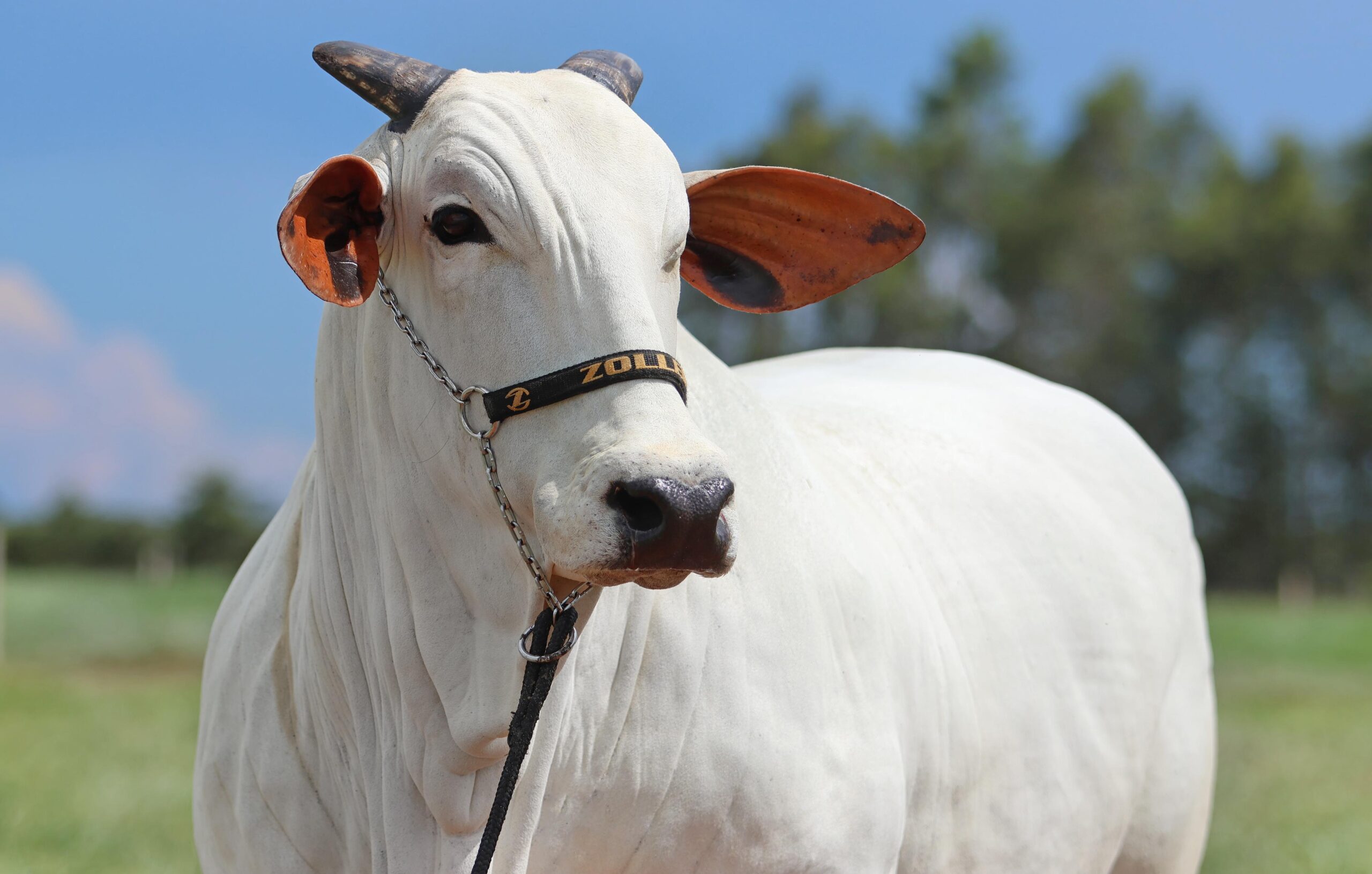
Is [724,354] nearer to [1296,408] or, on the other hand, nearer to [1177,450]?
[1177,450]

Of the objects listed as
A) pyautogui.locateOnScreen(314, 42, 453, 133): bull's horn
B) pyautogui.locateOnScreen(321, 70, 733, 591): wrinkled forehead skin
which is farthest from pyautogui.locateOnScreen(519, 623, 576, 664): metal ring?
pyautogui.locateOnScreen(314, 42, 453, 133): bull's horn

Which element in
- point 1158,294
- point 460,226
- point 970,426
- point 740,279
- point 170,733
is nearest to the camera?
point 460,226

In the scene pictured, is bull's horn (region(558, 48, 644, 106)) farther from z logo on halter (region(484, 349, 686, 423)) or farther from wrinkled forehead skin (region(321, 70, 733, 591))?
z logo on halter (region(484, 349, 686, 423))

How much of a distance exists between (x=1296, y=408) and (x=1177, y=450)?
10.8ft

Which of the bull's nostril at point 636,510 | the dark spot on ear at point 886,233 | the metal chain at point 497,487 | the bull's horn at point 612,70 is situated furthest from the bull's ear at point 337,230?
the dark spot on ear at point 886,233

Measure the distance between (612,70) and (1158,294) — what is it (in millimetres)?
37593

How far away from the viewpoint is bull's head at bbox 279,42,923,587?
191 cm

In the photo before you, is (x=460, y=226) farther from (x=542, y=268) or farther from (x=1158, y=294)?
(x=1158, y=294)

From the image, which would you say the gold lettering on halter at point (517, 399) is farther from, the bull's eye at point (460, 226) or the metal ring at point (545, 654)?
the metal ring at point (545, 654)

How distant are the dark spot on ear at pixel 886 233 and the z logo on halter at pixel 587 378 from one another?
90 centimetres

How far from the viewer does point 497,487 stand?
2.14 m

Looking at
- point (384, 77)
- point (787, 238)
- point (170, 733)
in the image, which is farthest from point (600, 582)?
point (170, 733)

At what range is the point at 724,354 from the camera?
3288 centimetres

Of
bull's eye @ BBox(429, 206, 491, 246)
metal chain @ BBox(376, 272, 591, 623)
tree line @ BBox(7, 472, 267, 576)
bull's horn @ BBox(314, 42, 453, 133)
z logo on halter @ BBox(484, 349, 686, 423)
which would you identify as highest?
bull's horn @ BBox(314, 42, 453, 133)
